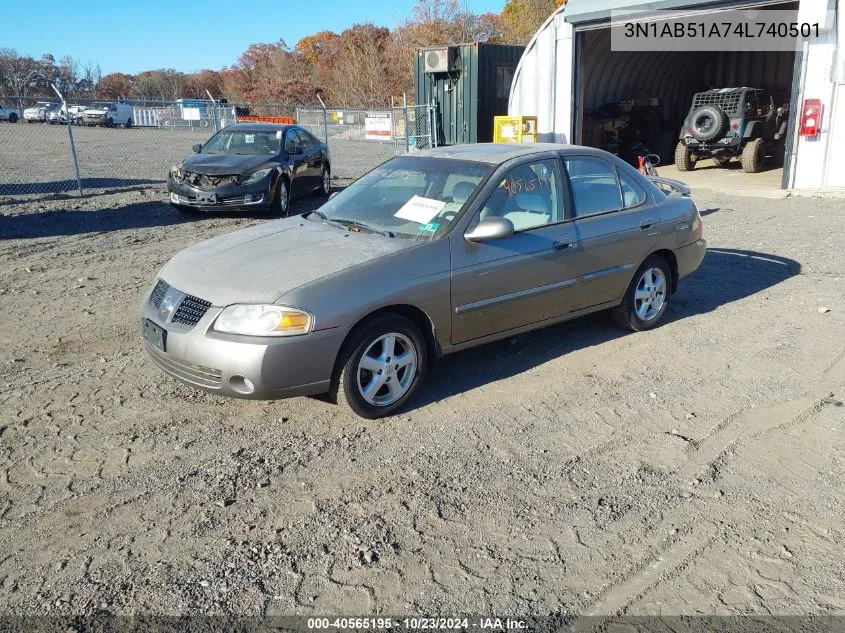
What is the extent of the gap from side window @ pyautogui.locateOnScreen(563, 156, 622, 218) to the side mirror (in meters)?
0.96

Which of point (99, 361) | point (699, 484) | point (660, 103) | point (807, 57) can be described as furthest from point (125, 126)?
point (699, 484)

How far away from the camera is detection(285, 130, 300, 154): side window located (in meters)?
13.0

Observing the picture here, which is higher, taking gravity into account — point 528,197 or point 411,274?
point 528,197

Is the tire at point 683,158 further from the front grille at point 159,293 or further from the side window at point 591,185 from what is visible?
the front grille at point 159,293

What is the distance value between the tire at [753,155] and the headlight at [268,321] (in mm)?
17171

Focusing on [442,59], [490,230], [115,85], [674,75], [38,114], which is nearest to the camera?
[490,230]

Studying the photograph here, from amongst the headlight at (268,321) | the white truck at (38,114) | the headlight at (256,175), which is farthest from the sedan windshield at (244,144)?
the white truck at (38,114)

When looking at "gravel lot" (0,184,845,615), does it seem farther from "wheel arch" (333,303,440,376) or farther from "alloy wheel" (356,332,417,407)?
"wheel arch" (333,303,440,376)

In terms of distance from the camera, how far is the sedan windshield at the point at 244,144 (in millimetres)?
12758

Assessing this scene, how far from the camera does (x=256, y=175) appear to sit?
11773 millimetres

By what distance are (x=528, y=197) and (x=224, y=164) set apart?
26.0 ft

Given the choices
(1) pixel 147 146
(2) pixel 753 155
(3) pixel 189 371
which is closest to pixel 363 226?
(3) pixel 189 371

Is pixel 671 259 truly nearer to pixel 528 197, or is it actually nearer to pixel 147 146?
pixel 528 197

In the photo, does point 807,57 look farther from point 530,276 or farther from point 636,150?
point 530,276
